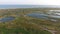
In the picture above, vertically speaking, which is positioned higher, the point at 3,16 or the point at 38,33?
the point at 3,16

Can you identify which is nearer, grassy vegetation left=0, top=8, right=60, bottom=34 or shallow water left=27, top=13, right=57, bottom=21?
grassy vegetation left=0, top=8, right=60, bottom=34

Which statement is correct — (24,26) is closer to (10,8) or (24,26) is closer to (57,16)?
(10,8)

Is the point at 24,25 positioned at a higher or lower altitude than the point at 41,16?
lower

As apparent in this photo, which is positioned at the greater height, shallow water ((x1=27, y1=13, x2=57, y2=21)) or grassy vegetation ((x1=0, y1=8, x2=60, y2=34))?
shallow water ((x1=27, y1=13, x2=57, y2=21))

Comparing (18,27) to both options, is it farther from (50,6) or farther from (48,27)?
(50,6)

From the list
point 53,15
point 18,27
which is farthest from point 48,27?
point 18,27

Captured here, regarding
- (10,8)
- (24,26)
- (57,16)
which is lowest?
(24,26)

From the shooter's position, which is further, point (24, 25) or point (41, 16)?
point (41, 16)

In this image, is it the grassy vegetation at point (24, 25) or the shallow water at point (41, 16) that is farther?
the shallow water at point (41, 16)

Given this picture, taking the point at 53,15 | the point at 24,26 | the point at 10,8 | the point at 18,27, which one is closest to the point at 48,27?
the point at 53,15

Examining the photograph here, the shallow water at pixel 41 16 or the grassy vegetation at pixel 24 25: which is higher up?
the shallow water at pixel 41 16

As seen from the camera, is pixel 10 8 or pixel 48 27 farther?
pixel 10 8
